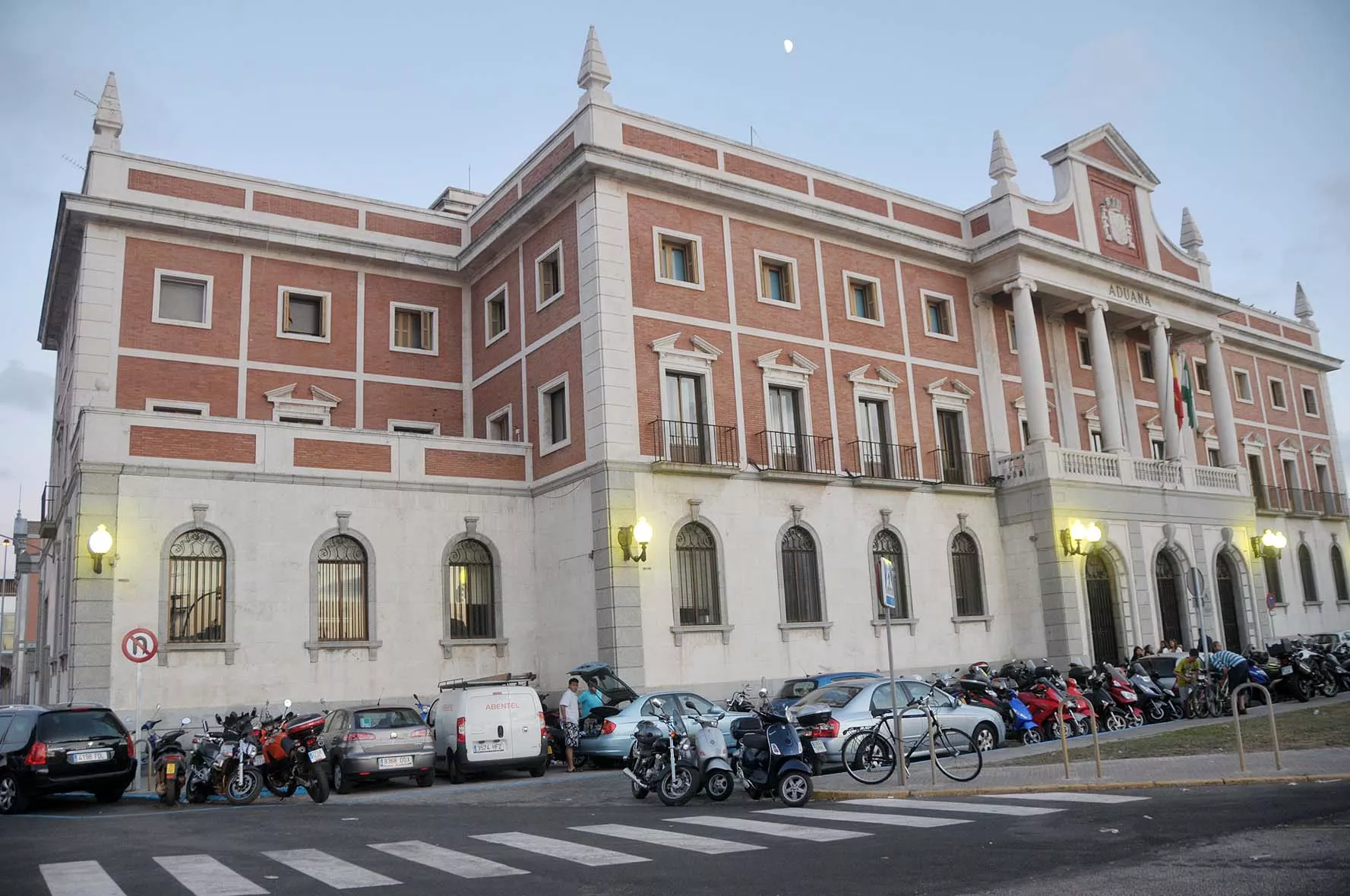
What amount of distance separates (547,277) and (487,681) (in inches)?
404

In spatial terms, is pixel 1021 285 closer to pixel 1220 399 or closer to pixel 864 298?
pixel 864 298

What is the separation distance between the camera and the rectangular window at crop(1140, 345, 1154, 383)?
126ft

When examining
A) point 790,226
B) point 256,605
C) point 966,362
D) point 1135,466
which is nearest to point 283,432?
point 256,605

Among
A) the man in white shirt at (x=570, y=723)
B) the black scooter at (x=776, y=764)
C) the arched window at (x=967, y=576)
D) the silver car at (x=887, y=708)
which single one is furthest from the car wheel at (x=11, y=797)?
the arched window at (x=967, y=576)

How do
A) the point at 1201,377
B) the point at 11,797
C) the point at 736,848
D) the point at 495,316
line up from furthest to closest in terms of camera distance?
the point at 1201,377 → the point at 495,316 → the point at 11,797 → the point at 736,848

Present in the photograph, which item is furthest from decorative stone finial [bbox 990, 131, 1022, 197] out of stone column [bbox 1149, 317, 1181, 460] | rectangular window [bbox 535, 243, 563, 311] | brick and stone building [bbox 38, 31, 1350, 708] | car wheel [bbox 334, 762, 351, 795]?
car wheel [bbox 334, 762, 351, 795]

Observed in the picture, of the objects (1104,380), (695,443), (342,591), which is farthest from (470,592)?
(1104,380)

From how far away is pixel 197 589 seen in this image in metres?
22.8

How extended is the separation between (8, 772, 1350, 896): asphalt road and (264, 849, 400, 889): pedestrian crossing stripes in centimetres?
3

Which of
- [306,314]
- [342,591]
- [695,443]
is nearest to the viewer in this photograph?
[342,591]

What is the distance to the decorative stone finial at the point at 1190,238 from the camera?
38.7m

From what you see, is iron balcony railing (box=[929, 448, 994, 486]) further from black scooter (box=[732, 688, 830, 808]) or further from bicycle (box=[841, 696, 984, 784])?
black scooter (box=[732, 688, 830, 808])

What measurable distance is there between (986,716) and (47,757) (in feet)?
45.1

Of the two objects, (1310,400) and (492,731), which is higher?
(1310,400)
